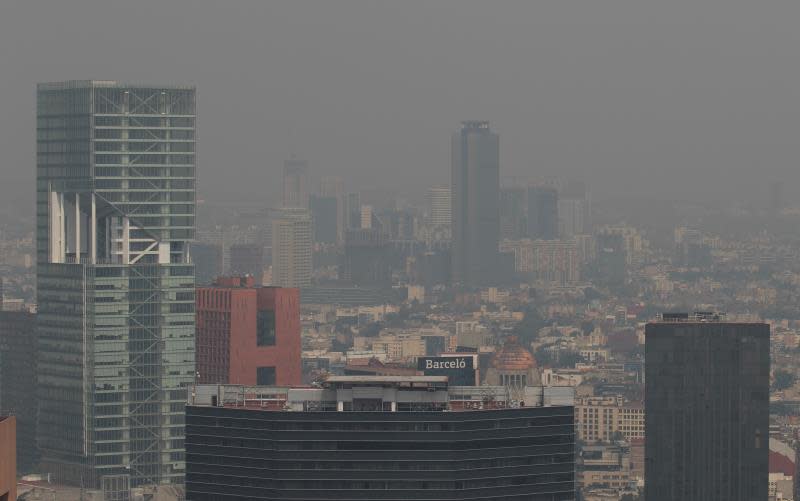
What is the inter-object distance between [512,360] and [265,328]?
33.6 m

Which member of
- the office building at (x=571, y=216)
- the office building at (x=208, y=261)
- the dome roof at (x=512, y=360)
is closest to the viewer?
the office building at (x=208, y=261)

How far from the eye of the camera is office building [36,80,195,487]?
8062 centimetres

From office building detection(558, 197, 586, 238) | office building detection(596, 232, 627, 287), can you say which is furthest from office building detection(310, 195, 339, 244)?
office building detection(596, 232, 627, 287)

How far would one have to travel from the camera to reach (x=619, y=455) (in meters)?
107

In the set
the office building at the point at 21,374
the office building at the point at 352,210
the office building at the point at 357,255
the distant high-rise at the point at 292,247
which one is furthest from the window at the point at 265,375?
the office building at the point at 357,255

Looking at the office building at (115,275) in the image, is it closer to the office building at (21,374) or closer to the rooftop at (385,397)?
the office building at (21,374)

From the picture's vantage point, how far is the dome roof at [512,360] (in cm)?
12431

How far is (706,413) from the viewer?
239 feet

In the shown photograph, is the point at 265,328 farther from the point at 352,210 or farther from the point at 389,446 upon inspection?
the point at 352,210

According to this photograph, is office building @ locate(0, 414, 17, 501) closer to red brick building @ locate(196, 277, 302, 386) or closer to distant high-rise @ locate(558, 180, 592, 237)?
red brick building @ locate(196, 277, 302, 386)

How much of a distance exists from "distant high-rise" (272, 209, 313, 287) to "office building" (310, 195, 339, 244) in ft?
5.31

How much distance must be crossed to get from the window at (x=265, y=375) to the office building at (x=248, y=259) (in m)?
53.2

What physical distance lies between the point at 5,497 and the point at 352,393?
30.0 metres

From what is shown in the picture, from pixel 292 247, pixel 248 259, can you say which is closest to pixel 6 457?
pixel 248 259
